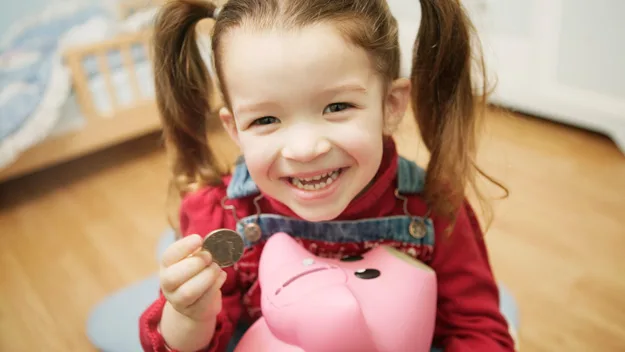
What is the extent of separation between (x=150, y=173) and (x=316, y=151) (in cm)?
143

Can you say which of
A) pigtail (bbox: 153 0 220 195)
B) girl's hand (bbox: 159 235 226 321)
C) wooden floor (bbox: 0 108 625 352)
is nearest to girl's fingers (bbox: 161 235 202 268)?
girl's hand (bbox: 159 235 226 321)

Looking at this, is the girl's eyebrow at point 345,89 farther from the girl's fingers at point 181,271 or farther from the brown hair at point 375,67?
the girl's fingers at point 181,271

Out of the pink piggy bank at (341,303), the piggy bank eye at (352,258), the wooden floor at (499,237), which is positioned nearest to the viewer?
the pink piggy bank at (341,303)

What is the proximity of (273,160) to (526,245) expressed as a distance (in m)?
0.95

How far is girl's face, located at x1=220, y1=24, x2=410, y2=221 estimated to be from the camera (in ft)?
1.71

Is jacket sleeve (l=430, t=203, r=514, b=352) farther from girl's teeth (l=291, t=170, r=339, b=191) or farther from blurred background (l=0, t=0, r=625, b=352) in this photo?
blurred background (l=0, t=0, r=625, b=352)

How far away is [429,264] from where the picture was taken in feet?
2.27

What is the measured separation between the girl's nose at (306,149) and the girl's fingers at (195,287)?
139mm

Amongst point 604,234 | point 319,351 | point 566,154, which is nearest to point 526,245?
point 604,234

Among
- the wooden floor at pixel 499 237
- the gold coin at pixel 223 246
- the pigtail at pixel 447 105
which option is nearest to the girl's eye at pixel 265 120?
the gold coin at pixel 223 246

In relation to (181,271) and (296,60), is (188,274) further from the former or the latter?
(296,60)

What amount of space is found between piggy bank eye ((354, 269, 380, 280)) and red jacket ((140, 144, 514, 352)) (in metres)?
0.10

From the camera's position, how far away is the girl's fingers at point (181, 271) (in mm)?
533

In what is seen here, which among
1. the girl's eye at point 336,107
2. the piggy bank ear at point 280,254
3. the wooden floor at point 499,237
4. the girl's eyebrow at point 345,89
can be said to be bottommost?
the wooden floor at point 499,237
